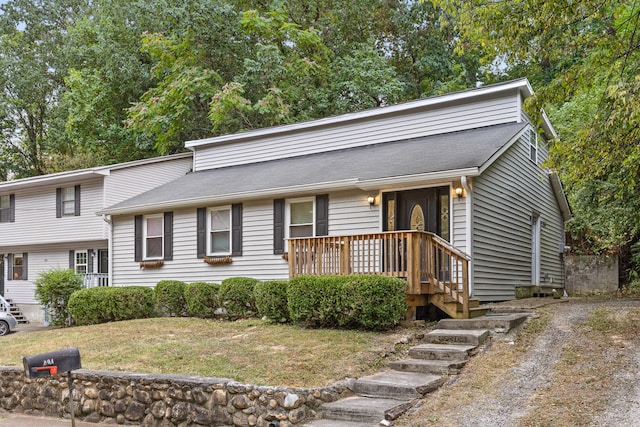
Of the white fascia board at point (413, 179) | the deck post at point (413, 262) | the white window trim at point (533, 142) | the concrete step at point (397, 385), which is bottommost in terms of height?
the concrete step at point (397, 385)

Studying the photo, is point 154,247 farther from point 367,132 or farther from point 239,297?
point 367,132

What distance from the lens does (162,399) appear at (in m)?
7.58

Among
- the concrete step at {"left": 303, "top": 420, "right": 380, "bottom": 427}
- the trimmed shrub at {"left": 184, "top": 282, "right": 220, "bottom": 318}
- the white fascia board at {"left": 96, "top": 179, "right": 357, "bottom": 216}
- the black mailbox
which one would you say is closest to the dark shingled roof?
the white fascia board at {"left": 96, "top": 179, "right": 357, "bottom": 216}

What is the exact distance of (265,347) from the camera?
9086 millimetres

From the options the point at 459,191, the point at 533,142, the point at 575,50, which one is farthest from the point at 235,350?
the point at 533,142

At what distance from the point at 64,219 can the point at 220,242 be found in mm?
8139

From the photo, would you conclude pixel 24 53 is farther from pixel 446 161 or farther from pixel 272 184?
pixel 446 161

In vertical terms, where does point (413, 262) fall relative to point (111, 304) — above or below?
above

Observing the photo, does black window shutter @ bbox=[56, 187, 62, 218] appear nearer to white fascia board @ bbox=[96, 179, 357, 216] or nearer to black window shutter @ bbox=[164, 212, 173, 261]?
white fascia board @ bbox=[96, 179, 357, 216]

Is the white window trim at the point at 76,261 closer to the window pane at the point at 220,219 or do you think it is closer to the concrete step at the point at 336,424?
the window pane at the point at 220,219

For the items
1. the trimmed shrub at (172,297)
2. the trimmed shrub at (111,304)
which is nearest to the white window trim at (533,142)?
the trimmed shrub at (172,297)

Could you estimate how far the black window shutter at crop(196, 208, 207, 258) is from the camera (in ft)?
48.9

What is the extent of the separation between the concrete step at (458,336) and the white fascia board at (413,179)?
2.82 meters

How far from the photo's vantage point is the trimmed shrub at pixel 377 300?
944 centimetres
